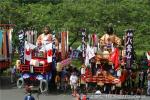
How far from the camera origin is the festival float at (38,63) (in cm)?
1891

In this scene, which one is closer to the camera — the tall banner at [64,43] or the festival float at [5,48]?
the tall banner at [64,43]

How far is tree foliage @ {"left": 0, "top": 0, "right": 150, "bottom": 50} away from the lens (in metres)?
26.5

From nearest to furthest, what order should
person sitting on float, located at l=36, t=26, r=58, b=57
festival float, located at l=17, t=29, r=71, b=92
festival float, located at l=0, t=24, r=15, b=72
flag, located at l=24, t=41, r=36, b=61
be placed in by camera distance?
festival float, located at l=17, t=29, r=71, b=92, flag, located at l=24, t=41, r=36, b=61, person sitting on float, located at l=36, t=26, r=58, b=57, festival float, located at l=0, t=24, r=15, b=72

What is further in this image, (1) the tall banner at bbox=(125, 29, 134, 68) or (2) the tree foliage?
(2) the tree foliage

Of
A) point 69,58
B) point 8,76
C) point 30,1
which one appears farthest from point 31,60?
point 30,1

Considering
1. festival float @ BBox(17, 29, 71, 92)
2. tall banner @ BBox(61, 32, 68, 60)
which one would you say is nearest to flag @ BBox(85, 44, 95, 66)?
festival float @ BBox(17, 29, 71, 92)

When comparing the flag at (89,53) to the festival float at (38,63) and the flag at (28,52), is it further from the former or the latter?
the flag at (28,52)

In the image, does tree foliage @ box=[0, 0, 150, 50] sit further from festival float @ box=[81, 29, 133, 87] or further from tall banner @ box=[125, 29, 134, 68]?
tall banner @ box=[125, 29, 134, 68]

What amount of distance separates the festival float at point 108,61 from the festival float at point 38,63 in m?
1.23

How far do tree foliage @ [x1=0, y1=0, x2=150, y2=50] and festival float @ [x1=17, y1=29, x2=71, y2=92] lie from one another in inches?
240

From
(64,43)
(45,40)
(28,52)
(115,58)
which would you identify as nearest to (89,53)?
(115,58)

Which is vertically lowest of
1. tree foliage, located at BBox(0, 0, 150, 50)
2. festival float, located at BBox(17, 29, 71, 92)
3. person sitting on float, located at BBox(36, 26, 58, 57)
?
festival float, located at BBox(17, 29, 71, 92)

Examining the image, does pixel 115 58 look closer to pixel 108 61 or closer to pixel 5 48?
pixel 108 61

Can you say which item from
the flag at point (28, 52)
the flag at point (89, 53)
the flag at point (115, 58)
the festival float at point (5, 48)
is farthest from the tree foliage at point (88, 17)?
the flag at point (115, 58)
